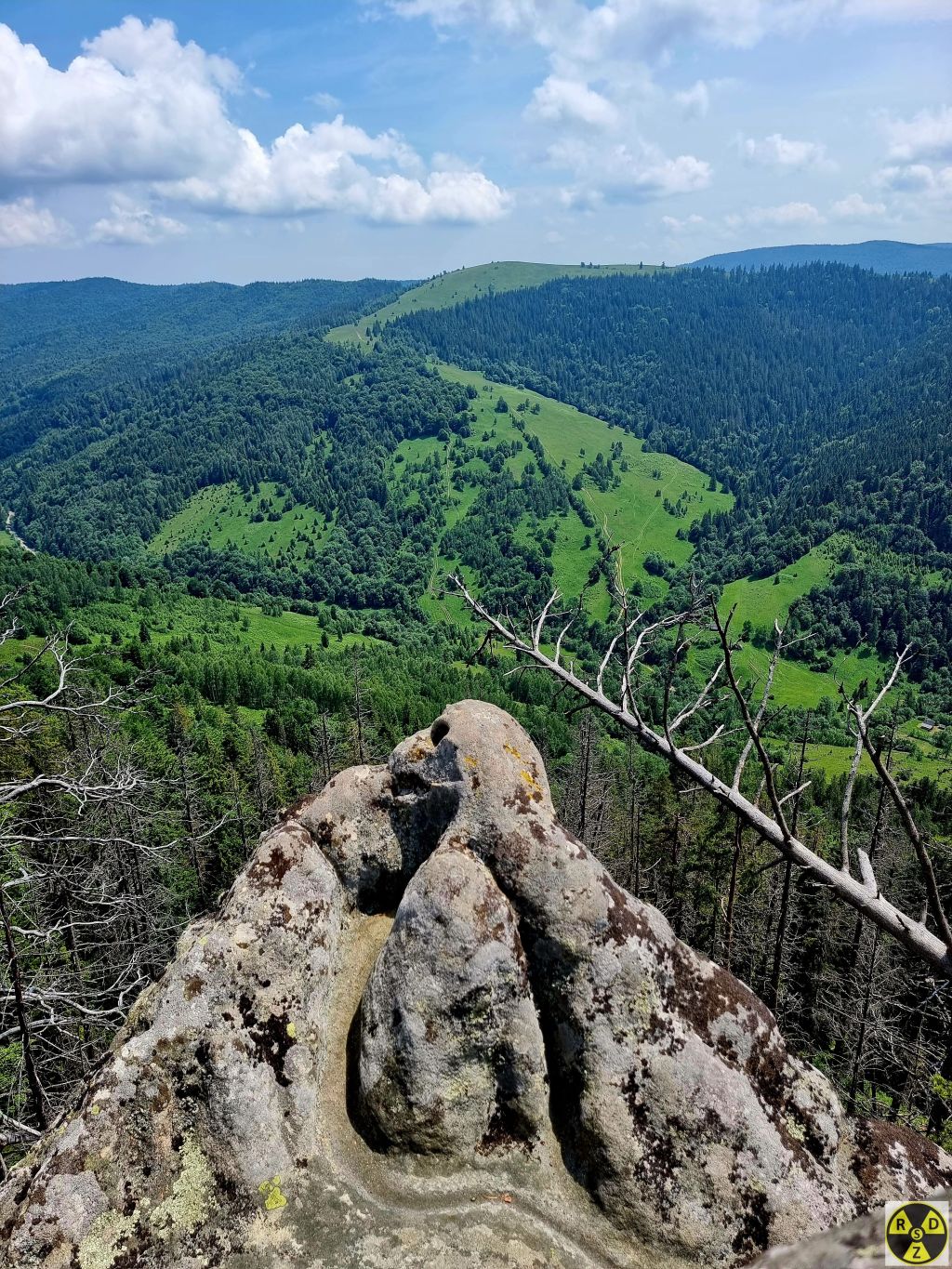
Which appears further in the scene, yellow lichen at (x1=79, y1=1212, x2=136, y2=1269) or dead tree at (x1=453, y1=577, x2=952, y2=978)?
yellow lichen at (x1=79, y1=1212, x2=136, y2=1269)

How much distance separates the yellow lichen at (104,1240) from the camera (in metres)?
10.9

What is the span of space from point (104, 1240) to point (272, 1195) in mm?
2493

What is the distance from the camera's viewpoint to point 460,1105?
1248cm

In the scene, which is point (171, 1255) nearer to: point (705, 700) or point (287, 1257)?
point (287, 1257)

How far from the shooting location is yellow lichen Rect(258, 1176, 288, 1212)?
1165 cm

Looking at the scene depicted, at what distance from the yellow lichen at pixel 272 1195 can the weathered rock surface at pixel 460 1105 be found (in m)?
0.03

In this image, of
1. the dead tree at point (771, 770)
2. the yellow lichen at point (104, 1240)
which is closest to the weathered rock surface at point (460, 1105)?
the yellow lichen at point (104, 1240)

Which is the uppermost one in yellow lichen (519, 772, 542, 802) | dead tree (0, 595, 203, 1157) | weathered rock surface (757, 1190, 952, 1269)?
weathered rock surface (757, 1190, 952, 1269)

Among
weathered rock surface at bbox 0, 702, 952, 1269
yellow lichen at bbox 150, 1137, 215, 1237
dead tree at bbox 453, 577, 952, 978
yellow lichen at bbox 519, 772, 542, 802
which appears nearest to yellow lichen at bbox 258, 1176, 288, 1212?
weathered rock surface at bbox 0, 702, 952, 1269

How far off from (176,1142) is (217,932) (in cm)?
323

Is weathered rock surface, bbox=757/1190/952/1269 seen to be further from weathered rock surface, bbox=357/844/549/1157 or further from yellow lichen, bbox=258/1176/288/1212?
yellow lichen, bbox=258/1176/288/1212

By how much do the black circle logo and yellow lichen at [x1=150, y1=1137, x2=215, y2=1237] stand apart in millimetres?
10924

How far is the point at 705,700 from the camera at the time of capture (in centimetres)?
1055

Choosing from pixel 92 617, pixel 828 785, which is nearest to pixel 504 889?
pixel 828 785
